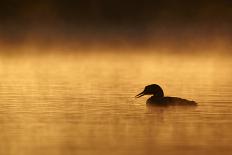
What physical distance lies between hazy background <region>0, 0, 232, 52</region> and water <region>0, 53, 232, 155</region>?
39.2 m

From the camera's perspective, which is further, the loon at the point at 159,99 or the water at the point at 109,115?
the loon at the point at 159,99

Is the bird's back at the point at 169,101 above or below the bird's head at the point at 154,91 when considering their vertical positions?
below

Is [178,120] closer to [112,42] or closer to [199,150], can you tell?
[199,150]

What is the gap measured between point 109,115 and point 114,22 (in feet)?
198

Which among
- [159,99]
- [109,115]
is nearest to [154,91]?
[159,99]

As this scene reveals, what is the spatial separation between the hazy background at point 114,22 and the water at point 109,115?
39.2 m

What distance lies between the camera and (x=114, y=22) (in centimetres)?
8088

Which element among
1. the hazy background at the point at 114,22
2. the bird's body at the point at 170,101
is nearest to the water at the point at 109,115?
the bird's body at the point at 170,101

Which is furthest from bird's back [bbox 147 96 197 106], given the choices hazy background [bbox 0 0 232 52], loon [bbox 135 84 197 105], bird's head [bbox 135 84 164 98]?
hazy background [bbox 0 0 232 52]

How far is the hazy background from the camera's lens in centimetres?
7225

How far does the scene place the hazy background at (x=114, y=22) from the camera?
2844 inches

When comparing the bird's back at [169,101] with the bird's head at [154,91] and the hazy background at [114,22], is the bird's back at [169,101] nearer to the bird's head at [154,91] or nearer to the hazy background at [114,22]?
the bird's head at [154,91]

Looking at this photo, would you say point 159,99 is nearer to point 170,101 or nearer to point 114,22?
point 170,101

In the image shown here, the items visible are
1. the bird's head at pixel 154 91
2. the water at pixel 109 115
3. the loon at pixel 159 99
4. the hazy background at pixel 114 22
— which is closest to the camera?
the water at pixel 109 115
